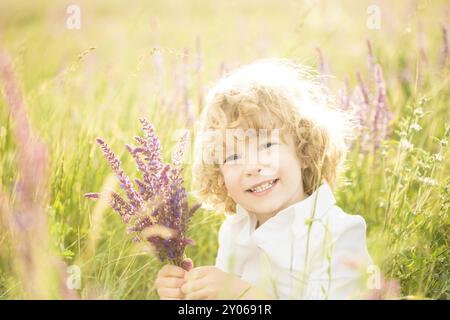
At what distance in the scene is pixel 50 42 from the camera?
3180mm

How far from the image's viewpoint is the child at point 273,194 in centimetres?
169

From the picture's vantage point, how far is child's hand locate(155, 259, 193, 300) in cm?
170

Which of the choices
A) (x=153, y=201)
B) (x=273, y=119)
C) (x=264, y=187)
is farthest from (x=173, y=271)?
(x=273, y=119)

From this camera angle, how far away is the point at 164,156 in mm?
2447

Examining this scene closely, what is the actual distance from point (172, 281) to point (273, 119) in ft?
1.90

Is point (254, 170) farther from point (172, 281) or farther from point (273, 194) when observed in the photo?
point (172, 281)

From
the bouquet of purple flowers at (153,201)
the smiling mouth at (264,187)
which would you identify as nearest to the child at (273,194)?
the smiling mouth at (264,187)

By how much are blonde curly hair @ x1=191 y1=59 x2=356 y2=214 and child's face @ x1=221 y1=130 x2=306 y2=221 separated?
0.24ft

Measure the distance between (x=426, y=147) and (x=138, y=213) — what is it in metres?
1.47

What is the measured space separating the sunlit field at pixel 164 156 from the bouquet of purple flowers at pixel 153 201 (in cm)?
16

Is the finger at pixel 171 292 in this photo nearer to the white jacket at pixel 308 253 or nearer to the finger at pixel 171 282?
the finger at pixel 171 282

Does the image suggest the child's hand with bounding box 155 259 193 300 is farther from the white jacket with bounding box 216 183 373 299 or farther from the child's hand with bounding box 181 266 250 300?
the white jacket with bounding box 216 183 373 299

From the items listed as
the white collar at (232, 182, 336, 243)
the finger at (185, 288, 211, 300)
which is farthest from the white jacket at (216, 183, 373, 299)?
the finger at (185, 288, 211, 300)
